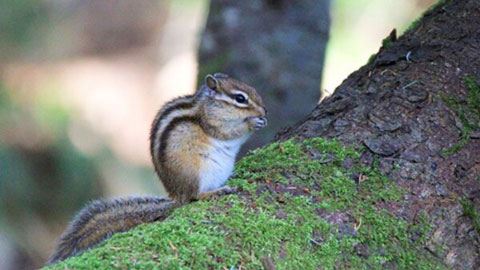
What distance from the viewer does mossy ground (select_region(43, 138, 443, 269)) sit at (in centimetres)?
228

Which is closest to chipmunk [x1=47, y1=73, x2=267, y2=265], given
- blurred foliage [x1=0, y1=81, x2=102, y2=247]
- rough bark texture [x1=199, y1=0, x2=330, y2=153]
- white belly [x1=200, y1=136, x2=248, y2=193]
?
white belly [x1=200, y1=136, x2=248, y2=193]

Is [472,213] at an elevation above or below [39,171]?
below

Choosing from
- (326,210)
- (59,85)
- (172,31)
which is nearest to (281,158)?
(326,210)

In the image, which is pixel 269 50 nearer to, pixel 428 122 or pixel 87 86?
pixel 428 122

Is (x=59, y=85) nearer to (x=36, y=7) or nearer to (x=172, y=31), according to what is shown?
(x=36, y=7)

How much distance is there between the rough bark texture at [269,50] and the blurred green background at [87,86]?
2.08 feet

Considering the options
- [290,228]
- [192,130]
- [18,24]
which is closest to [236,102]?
[192,130]

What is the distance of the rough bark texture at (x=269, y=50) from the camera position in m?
4.92

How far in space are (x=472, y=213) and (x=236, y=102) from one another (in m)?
1.16

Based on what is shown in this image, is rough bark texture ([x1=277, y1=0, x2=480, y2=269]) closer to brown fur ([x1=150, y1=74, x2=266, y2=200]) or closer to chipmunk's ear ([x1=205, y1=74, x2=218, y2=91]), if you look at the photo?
brown fur ([x1=150, y1=74, x2=266, y2=200])

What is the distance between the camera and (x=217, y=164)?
3209mm

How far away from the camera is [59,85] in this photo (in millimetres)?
7152

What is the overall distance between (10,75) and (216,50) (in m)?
2.17

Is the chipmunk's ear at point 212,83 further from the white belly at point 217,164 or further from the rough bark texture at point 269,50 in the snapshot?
the rough bark texture at point 269,50
